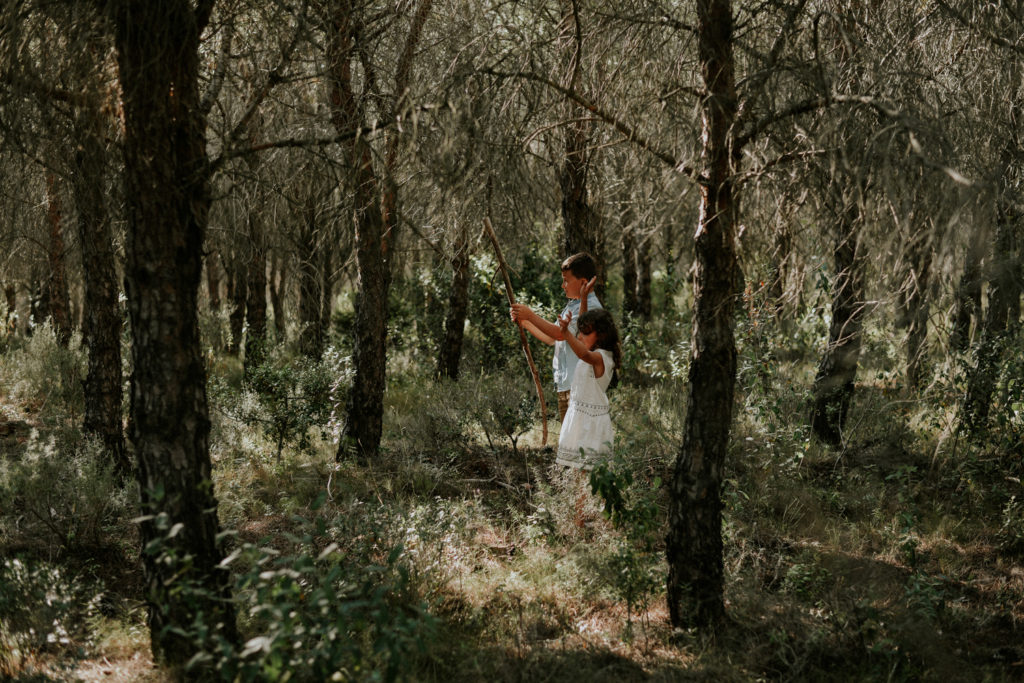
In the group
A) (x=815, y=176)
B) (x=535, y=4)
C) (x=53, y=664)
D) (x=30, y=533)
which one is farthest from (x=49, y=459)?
(x=815, y=176)

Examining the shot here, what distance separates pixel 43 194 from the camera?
830cm

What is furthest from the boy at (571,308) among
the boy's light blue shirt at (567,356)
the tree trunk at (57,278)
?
the tree trunk at (57,278)

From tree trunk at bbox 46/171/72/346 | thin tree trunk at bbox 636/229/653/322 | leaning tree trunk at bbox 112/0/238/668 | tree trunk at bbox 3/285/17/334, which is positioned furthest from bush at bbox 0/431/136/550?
thin tree trunk at bbox 636/229/653/322

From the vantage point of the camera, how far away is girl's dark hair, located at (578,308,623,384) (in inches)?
205

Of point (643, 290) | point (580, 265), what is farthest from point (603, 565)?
point (643, 290)

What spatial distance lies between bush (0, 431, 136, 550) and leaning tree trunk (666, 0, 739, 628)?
3777mm

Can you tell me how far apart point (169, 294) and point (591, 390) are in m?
2.98

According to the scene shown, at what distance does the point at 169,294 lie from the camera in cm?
315

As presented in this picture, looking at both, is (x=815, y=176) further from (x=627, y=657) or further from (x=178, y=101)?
(x=178, y=101)

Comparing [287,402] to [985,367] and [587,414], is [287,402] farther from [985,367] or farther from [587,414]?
[985,367]

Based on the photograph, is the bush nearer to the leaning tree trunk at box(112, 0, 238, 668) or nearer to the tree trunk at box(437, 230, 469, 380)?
the leaning tree trunk at box(112, 0, 238, 668)

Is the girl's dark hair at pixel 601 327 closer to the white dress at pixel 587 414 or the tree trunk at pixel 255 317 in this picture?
the white dress at pixel 587 414

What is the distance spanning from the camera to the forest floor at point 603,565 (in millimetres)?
3611

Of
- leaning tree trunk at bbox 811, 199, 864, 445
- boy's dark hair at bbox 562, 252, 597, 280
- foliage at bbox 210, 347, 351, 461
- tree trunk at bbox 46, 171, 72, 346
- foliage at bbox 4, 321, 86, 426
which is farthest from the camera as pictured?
tree trunk at bbox 46, 171, 72, 346
